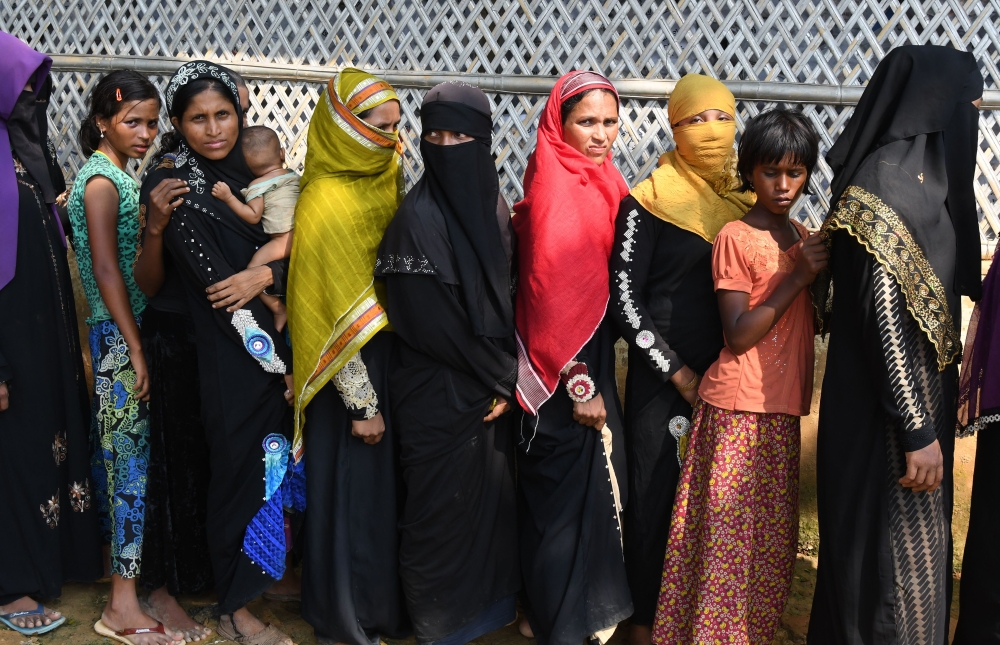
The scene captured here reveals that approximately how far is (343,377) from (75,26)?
11.7 feet

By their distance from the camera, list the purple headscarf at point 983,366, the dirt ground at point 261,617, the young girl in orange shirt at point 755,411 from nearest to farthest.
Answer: the purple headscarf at point 983,366 → the young girl in orange shirt at point 755,411 → the dirt ground at point 261,617

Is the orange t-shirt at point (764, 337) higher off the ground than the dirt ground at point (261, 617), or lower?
higher

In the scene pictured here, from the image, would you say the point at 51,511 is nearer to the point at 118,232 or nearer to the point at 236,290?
the point at 118,232

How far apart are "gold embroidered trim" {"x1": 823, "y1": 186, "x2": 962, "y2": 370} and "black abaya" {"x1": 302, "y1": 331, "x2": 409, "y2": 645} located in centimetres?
151

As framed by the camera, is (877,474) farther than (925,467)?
Yes

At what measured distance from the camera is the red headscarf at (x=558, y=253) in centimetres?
278

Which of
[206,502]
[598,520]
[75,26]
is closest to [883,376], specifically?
[598,520]

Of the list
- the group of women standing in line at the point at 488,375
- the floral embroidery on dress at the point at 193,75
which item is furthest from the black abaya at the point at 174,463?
the floral embroidery on dress at the point at 193,75

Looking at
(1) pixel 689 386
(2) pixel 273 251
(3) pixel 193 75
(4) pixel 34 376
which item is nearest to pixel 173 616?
(4) pixel 34 376

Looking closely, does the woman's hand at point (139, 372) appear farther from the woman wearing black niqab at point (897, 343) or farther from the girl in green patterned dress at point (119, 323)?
the woman wearing black niqab at point (897, 343)

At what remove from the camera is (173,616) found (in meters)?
3.27

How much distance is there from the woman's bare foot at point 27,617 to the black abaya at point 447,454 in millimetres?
1427

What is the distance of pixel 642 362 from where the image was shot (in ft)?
9.63

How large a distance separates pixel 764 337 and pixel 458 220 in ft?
3.33
